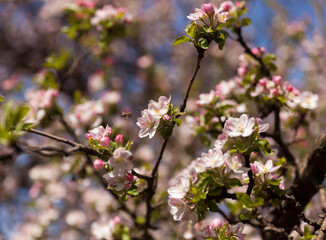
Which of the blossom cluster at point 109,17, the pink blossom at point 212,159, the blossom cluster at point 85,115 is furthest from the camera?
the blossom cluster at point 109,17

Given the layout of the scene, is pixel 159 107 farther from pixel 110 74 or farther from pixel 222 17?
pixel 110 74

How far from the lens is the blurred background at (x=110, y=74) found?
3.38m

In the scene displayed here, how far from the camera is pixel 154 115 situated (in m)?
1.19

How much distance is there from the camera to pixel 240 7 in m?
1.75

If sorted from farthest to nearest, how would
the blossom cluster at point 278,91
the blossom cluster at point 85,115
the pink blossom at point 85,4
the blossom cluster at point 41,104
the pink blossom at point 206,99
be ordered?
the pink blossom at point 85,4
the blossom cluster at point 85,115
the blossom cluster at point 41,104
the pink blossom at point 206,99
the blossom cluster at point 278,91

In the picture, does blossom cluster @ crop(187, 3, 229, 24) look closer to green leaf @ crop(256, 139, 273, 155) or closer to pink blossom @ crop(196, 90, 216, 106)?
green leaf @ crop(256, 139, 273, 155)

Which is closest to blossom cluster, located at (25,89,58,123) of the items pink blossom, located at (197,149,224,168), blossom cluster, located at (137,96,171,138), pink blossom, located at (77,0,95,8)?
pink blossom, located at (77,0,95,8)

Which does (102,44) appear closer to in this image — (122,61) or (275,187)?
(275,187)

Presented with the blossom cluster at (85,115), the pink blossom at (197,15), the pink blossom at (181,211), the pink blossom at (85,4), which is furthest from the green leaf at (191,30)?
the pink blossom at (85,4)

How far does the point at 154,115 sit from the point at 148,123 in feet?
0.16

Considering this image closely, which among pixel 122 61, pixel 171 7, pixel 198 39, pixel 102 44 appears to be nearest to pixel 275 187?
pixel 198 39

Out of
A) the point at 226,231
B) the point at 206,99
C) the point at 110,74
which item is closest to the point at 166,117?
the point at 226,231

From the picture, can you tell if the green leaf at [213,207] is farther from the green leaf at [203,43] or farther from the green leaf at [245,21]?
the green leaf at [245,21]

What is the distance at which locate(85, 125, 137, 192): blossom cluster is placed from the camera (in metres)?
1.11
